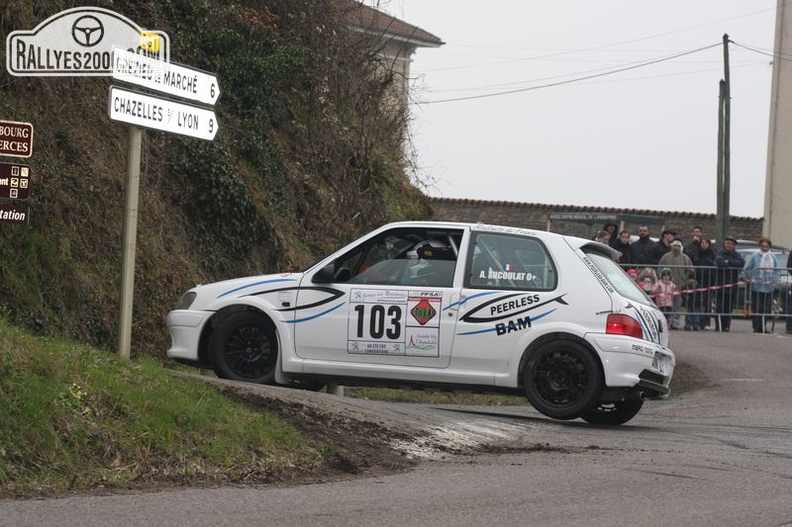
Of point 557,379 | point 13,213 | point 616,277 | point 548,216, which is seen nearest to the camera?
point 13,213

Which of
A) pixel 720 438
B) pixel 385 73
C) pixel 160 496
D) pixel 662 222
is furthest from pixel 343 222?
pixel 662 222

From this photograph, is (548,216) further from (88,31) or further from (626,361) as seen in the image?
(88,31)

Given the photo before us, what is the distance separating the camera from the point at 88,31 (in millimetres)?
10664

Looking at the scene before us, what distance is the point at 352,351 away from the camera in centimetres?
1218

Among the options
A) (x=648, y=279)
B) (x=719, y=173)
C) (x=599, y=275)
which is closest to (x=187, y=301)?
(x=599, y=275)

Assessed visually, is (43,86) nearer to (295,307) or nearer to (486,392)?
(295,307)

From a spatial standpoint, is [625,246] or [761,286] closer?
[761,286]

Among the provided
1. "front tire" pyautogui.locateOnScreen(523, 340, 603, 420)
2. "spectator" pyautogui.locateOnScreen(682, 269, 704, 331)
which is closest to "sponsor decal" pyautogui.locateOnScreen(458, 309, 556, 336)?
"front tire" pyautogui.locateOnScreen(523, 340, 603, 420)

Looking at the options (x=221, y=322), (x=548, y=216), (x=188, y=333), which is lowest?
(x=188, y=333)

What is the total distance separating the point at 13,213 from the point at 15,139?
0.59 meters

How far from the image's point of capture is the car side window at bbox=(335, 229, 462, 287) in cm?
1218

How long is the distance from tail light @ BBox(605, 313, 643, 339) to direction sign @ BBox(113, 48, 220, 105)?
12.6 feet

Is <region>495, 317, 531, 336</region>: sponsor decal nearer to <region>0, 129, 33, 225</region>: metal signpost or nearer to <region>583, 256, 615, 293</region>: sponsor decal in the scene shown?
<region>583, 256, 615, 293</region>: sponsor decal

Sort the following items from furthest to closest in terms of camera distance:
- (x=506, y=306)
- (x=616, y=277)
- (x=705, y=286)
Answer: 1. (x=705, y=286)
2. (x=616, y=277)
3. (x=506, y=306)
